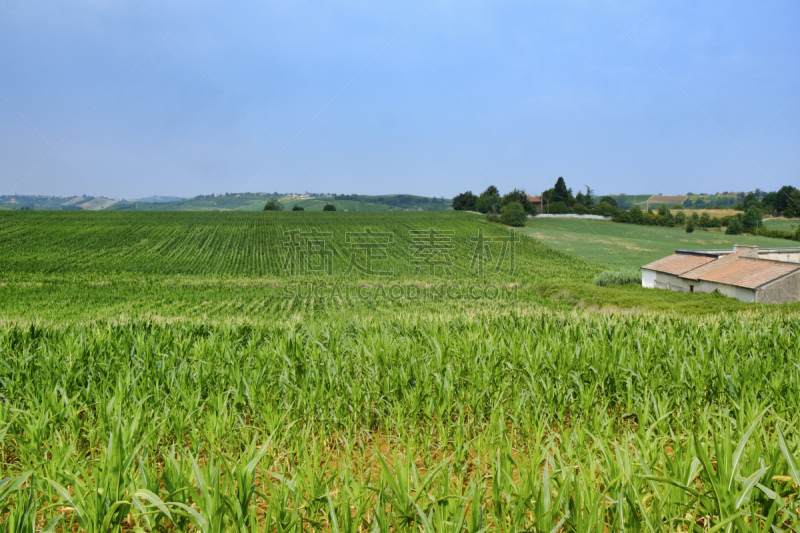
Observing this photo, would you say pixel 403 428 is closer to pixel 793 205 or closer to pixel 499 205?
pixel 499 205

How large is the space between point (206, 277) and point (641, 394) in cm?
4004

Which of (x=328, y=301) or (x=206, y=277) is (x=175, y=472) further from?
(x=206, y=277)

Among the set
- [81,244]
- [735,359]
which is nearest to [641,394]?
[735,359]

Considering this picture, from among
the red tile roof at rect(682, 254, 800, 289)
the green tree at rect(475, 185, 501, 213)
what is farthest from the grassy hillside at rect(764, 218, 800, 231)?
the red tile roof at rect(682, 254, 800, 289)

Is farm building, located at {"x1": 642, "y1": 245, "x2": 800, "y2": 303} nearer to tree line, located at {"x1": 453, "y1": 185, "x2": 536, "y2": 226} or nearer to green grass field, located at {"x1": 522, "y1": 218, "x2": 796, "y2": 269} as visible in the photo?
green grass field, located at {"x1": 522, "y1": 218, "x2": 796, "y2": 269}

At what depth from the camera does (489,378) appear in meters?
4.29

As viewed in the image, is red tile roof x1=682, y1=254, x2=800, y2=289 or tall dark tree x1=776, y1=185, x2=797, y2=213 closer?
red tile roof x1=682, y1=254, x2=800, y2=289

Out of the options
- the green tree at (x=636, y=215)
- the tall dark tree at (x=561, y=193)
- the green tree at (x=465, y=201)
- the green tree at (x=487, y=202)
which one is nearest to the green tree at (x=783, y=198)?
the green tree at (x=636, y=215)

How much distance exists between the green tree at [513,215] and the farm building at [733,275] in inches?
1532

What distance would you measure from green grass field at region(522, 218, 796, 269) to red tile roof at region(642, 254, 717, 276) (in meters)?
13.1

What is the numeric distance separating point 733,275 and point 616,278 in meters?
11.0

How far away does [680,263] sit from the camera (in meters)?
33.8

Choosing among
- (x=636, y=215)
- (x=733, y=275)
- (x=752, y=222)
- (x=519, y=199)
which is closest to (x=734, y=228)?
(x=752, y=222)

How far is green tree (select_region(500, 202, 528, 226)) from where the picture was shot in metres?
75.9
